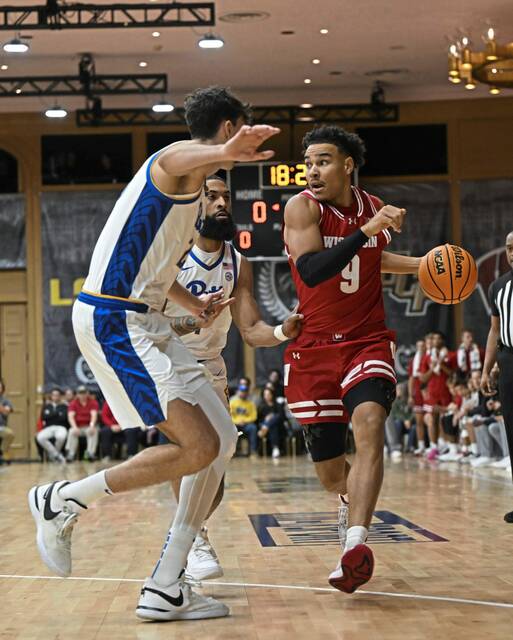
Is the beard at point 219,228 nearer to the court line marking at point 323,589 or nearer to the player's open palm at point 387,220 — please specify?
the player's open palm at point 387,220

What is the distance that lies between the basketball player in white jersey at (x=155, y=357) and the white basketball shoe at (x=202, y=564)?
2.63 ft

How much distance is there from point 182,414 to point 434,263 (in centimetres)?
164

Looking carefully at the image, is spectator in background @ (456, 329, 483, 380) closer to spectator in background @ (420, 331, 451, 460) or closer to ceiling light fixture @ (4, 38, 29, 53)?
spectator in background @ (420, 331, 451, 460)

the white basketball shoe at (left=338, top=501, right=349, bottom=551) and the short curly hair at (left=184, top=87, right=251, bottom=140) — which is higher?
the short curly hair at (left=184, top=87, right=251, bottom=140)

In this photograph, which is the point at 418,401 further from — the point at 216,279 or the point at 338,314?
the point at 338,314

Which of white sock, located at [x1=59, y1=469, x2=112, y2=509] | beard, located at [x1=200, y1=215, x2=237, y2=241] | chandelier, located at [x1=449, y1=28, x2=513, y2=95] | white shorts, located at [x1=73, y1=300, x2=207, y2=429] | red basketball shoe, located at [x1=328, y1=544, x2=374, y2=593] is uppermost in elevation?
chandelier, located at [x1=449, y1=28, x2=513, y2=95]

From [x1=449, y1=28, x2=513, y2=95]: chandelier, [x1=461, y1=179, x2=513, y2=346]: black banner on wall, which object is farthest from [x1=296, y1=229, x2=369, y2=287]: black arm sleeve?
[x1=461, y1=179, x2=513, y2=346]: black banner on wall

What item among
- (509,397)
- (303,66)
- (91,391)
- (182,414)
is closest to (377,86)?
(303,66)

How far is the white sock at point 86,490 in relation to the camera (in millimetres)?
4055

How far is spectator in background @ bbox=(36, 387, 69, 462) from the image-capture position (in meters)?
19.4

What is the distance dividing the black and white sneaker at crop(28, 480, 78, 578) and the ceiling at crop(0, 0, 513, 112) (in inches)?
488

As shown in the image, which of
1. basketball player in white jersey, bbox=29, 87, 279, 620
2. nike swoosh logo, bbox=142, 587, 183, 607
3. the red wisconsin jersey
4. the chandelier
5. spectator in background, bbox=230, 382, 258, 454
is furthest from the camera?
spectator in background, bbox=230, 382, 258, 454

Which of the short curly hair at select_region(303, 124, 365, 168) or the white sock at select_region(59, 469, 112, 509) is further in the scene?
the short curly hair at select_region(303, 124, 365, 168)

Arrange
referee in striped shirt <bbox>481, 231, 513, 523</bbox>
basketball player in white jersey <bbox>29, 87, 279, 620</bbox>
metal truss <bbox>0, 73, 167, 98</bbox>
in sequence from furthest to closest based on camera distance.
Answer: metal truss <bbox>0, 73, 167, 98</bbox> < referee in striped shirt <bbox>481, 231, 513, 523</bbox> < basketball player in white jersey <bbox>29, 87, 279, 620</bbox>
